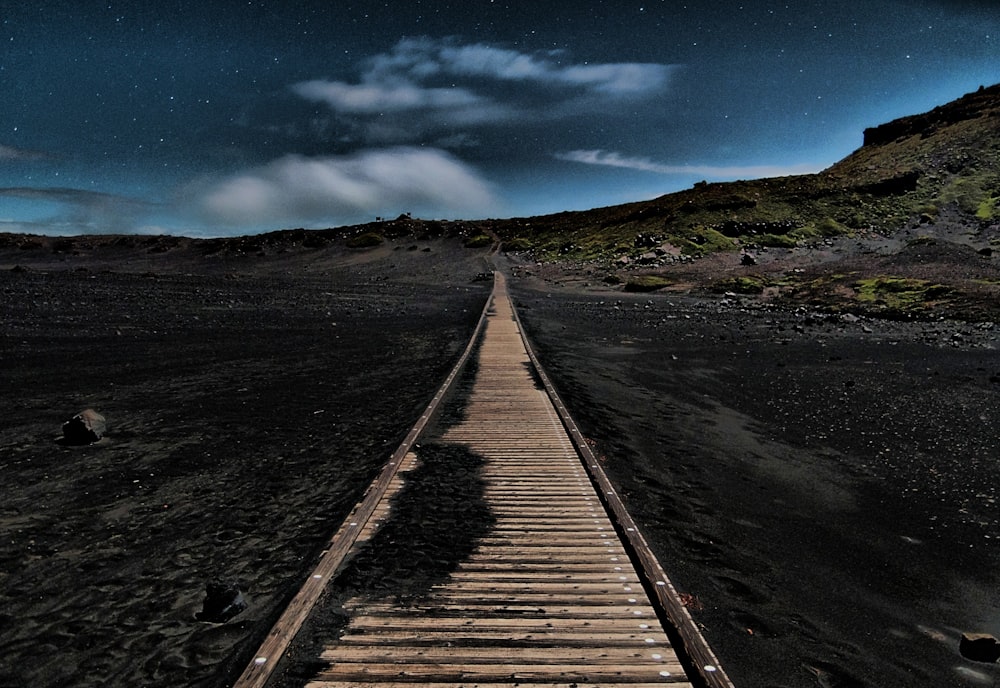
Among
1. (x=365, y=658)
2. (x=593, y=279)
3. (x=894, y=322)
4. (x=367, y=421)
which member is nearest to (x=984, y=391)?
(x=894, y=322)

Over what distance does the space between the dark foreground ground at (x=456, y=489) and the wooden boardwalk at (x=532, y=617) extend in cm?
42

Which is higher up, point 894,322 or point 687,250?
point 687,250

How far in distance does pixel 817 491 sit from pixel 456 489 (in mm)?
5732

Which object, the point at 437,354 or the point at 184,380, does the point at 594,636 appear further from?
the point at 437,354

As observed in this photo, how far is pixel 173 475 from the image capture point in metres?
9.19

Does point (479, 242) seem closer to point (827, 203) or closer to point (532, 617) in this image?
point (827, 203)

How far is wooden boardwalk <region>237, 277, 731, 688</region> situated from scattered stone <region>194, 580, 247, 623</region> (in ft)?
4.15

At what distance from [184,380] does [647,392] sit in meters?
12.3

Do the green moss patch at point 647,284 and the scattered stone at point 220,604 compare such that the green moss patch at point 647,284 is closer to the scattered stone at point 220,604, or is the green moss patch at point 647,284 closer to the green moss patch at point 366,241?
the scattered stone at point 220,604

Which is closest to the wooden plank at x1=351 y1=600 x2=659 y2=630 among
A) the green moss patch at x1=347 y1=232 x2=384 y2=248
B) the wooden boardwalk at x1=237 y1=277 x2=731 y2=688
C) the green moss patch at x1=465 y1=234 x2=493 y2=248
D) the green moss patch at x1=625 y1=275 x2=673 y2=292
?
the wooden boardwalk at x1=237 y1=277 x2=731 y2=688

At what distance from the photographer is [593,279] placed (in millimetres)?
53625

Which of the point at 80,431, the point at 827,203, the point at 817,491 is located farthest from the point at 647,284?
Result: the point at 80,431

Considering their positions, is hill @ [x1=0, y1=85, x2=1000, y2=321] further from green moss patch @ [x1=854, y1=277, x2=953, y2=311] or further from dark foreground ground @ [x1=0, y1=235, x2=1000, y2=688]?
dark foreground ground @ [x1=0, y1=235, x2=1000, y2=688]

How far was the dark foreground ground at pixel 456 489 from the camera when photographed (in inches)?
210
